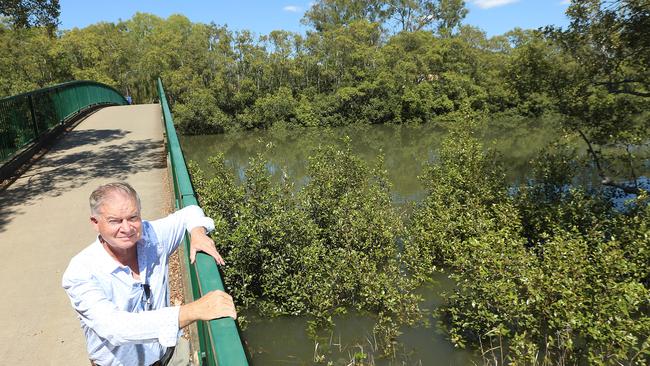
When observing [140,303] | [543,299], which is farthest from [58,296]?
[543,299]

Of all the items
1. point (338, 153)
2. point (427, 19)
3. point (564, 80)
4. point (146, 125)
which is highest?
point (427, 19)

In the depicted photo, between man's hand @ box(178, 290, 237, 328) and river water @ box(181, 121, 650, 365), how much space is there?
16.6 inches

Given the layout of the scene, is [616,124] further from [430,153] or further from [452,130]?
[430,153]

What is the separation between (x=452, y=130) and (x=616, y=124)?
221 inches

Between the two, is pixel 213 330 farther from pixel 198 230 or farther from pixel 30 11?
pixel 30 11

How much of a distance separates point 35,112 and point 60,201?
4.79 m

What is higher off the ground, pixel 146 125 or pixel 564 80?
pixel 564 80

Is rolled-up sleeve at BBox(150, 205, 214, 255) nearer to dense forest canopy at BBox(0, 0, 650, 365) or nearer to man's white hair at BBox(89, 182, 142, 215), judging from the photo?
man's white hair at BBox(89, 182, 142, 215)

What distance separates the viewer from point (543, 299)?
8.34 meters

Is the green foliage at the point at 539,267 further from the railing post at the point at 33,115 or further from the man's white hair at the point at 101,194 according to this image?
the railing post at the point at 33,115

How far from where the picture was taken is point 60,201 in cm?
721

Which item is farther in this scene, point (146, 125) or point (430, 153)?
point (430, 153)

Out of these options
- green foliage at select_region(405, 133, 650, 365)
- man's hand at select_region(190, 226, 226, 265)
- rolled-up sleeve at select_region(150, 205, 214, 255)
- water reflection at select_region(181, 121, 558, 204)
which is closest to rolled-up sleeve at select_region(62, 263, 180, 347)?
man's hand at select_region(190, 226, 226, 265)

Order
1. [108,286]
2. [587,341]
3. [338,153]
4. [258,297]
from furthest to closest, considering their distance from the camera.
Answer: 1. [338,153]
2. [258,297]
3. [587,341]
4. [108,286]
